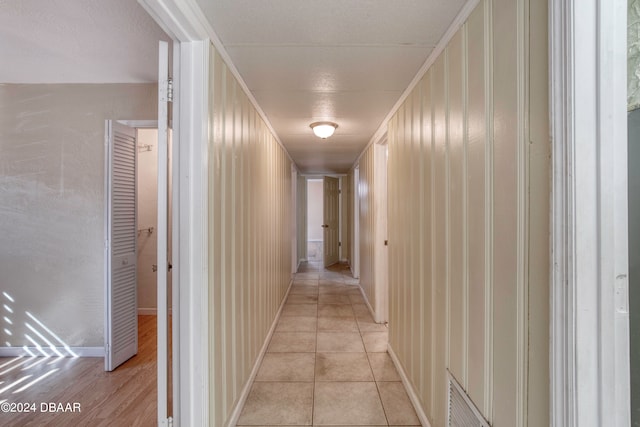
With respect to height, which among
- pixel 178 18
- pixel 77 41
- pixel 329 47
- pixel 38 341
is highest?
pixel 77 41

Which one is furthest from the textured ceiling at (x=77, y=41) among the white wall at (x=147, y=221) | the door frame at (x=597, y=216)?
the door frame at (x=597, y=216)

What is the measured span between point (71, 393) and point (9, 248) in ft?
4.59

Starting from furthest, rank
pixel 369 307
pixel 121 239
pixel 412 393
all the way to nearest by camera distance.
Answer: pixel 369 307 < pixel 121 239 < pixel 412 393

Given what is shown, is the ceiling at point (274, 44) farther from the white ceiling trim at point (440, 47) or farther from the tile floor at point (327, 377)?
the tile floor at point (327, 377)

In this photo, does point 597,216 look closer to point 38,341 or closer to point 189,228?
point 189,228

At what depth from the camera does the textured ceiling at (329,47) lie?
4.19ft

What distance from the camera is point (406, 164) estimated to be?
2.15m

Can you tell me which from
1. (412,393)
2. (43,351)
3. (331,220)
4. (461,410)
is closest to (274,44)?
(461,410)

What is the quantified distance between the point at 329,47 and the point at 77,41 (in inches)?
61.5

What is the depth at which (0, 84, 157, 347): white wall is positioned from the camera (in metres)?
2.50

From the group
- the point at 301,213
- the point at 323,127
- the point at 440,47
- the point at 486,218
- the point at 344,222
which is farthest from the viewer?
the point at 344,222

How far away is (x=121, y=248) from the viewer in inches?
97.3

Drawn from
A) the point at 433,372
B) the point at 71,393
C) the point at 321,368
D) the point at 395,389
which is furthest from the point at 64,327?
the point at 433,372

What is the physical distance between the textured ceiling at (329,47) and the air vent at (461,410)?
1.67 meters
